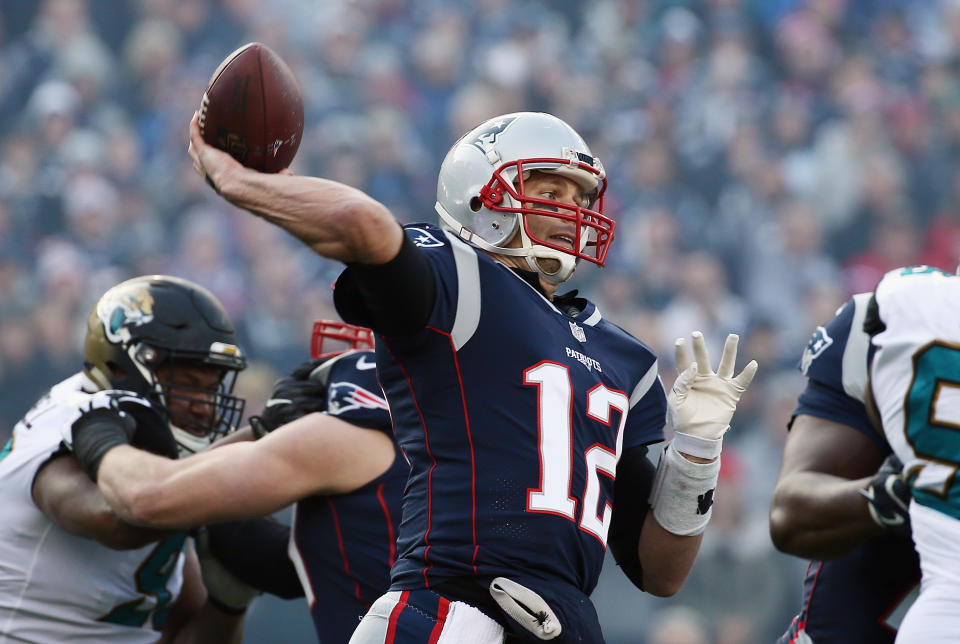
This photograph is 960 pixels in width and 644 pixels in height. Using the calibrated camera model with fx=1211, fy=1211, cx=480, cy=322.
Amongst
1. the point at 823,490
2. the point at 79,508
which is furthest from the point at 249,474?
the point at 823,490

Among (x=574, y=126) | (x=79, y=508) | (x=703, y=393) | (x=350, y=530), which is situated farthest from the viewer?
(x=574, y=126)

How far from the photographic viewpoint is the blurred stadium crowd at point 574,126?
764 cm

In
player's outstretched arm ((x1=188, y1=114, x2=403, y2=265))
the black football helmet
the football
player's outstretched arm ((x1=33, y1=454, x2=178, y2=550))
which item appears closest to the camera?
player's outstretched arm ((x1=188, y1=114, x2=403, y2=265))

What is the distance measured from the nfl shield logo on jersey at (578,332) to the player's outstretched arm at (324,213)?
56cm

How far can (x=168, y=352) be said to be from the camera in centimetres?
376

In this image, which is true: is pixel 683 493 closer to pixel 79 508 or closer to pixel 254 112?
pixel 254 112

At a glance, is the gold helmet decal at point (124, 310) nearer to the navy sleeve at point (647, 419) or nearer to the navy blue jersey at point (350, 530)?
the navy blue jersey at point (350, 530)

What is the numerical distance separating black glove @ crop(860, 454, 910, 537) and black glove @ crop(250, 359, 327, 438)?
1.55 metres

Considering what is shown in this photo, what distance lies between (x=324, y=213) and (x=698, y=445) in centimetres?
104

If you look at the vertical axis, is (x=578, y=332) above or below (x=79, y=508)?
above

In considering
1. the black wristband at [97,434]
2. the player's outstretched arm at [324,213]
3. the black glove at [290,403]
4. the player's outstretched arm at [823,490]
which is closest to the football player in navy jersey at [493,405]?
the player's outstretched arm at [324,213]

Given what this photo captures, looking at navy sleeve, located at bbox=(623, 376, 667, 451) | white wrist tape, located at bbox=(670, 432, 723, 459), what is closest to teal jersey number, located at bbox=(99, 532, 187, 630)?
navy sleeve, located at bbox=(623, 376, 667, 451)

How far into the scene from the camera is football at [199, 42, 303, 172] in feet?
8.07

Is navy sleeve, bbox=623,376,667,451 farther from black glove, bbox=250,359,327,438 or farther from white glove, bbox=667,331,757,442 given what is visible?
black glove, bbox=250,359,327,438
